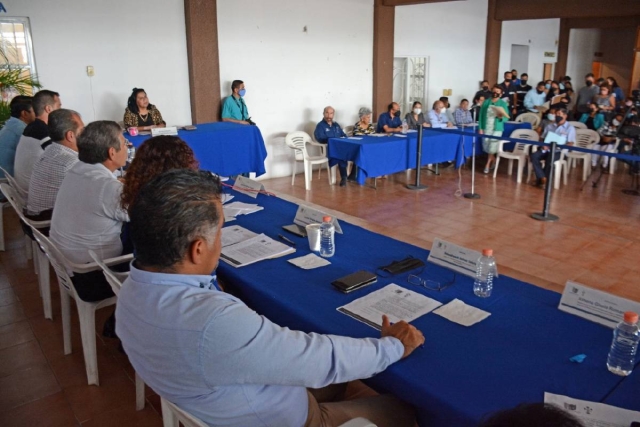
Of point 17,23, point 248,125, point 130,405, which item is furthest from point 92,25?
point 130,405

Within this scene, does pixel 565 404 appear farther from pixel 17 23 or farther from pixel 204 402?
pixel 17 23

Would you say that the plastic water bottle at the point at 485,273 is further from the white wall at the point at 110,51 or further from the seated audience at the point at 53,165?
the white wall at the point at 110,51

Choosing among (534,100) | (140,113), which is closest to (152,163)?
(140,113)

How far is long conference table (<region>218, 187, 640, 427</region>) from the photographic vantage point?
1271mm

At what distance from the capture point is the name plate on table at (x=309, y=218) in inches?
95.4

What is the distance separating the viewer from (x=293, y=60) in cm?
725

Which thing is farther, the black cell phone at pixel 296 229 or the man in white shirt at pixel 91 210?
the black cell phone at pixel 296 229

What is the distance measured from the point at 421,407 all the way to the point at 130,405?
1484mm

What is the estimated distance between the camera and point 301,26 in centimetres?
721

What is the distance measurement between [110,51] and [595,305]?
5.73 meters

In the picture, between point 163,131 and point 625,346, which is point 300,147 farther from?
point 625,346

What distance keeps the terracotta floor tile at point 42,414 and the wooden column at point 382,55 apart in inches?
272

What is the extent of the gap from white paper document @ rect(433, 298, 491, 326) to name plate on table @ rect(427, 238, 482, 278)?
0.85 feet

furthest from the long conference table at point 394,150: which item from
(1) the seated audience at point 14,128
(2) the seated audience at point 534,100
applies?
(1) the seated audience at point 14,128
